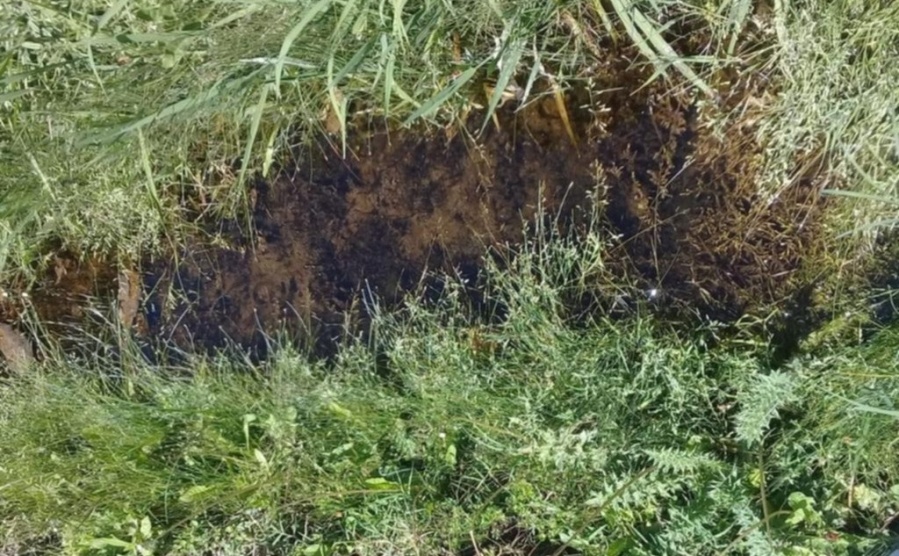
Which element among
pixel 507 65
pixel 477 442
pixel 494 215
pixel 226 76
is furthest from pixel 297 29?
pixel 477 442

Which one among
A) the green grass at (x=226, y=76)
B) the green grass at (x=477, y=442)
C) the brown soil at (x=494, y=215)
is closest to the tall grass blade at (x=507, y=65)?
the green grass at (x=226, y=76)

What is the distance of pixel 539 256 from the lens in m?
2.03

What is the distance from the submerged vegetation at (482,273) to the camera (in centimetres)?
180

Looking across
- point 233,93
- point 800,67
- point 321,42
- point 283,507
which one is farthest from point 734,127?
point 283,507

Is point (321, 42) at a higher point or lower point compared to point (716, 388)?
higher

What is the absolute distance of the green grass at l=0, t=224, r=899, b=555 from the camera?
1.77 meters

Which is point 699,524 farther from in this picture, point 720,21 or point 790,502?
point 720,21

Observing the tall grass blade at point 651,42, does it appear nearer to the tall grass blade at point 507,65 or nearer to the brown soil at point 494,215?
the brown soil at point 494,215

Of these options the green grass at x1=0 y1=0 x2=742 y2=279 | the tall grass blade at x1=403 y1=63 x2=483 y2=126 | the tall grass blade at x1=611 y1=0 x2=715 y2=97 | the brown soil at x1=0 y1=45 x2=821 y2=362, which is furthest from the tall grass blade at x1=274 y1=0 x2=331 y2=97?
the tall grass blade at x1=611 y1=0 x2=715 y2=97

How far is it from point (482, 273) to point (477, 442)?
412mm

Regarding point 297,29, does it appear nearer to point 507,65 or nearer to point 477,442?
point 507,65

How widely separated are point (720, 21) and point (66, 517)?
1831 millimetres

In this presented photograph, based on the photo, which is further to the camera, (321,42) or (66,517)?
(66,517)

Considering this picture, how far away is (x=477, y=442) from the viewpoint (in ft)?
6.26
